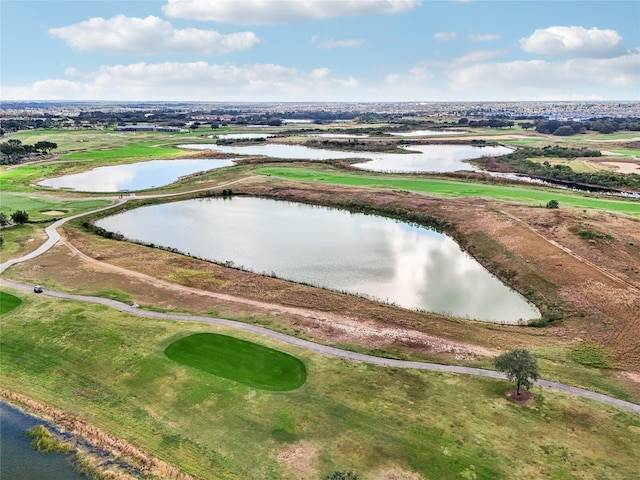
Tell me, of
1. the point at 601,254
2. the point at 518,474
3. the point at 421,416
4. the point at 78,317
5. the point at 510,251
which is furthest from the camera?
the point at 510,251

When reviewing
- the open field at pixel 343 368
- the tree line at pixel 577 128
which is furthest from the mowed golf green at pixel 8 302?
the tree line at pixel 577 128

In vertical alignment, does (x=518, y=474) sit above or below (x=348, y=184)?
below

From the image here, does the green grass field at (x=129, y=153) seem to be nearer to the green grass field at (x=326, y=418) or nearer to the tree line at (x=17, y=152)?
the tree line at (x=17, y=152)

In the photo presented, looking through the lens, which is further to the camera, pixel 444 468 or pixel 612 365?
pixel 612 365

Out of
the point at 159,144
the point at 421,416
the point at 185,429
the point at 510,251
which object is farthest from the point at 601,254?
the point at 159,144

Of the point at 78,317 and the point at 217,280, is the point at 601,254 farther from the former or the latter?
the point at 78,317

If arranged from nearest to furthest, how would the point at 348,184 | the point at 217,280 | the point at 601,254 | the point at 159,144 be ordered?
the point at 217,280
the point at 601,254
the point at 348,184
the point at 159,144

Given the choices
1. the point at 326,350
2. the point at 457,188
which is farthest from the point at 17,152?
the point at 326,350

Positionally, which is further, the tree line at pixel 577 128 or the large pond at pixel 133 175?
the tree line at pixel 577 128
